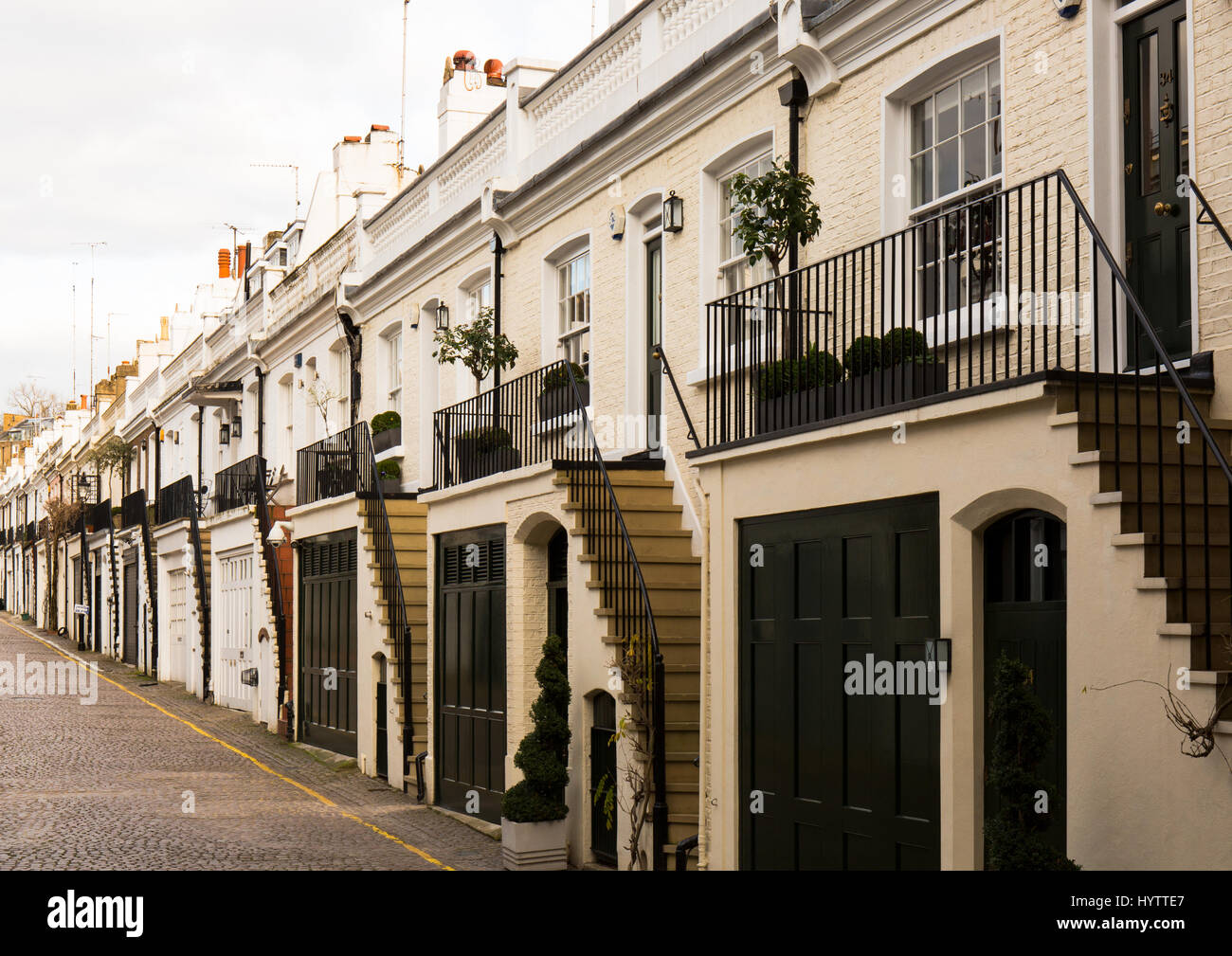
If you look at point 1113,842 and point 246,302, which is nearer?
point 1113,842

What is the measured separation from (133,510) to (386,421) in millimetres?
20886

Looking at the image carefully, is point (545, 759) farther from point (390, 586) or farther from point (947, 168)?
point (390, 586)

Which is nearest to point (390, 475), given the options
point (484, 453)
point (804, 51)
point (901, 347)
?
point (484, 453)

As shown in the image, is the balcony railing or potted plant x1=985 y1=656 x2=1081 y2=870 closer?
potted plant x1=985 y1=656 x2=1081 y2=870

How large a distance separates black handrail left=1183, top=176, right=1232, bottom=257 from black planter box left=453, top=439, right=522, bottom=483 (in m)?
7.50

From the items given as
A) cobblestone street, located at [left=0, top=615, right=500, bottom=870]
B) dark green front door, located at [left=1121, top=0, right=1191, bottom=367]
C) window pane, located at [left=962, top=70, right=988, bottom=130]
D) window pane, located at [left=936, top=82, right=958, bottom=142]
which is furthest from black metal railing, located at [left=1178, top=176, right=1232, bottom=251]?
cobblestone street, located at [left=0, top=615, right=500, bottom=870]

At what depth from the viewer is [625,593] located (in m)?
12.4

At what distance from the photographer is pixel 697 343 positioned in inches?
518

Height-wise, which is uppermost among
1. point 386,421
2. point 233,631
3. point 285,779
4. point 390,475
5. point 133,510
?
point 386,421

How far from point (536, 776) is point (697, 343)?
13.1 ft

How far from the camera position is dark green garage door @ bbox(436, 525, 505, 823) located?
583 inches

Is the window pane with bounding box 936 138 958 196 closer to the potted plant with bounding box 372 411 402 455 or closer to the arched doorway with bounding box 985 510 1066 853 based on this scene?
the arched doorway with bounding box 985 510 1066 853
